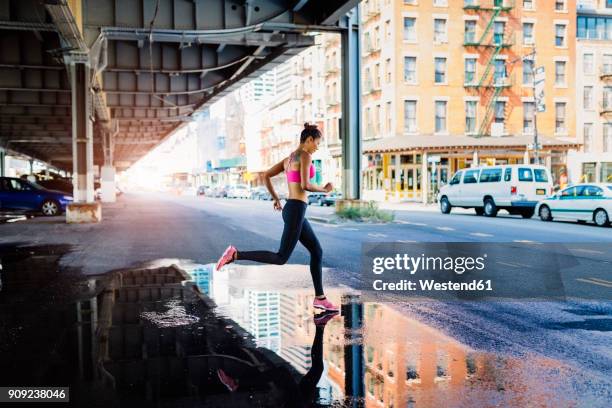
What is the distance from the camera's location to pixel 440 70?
49656mm

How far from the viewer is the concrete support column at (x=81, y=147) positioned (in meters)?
23.1

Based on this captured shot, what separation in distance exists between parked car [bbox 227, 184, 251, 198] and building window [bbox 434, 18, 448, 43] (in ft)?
87.5

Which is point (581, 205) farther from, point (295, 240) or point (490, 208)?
point (295, 240)

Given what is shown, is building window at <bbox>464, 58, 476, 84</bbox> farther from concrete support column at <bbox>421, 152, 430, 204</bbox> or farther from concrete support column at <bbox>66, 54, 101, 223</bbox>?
concrete support column at <bbox>66, 54, 101, 223</bbox>

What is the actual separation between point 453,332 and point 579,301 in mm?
2513

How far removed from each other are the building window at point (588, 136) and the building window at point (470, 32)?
12.4 metres

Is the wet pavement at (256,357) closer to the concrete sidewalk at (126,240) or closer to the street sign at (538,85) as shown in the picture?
the concrete sidewalk at (126,240)

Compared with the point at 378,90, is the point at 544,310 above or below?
below

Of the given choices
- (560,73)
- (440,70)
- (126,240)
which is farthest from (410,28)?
(126,240)

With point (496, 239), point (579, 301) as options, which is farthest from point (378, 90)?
point (579, 301)

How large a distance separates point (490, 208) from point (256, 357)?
24966 mm

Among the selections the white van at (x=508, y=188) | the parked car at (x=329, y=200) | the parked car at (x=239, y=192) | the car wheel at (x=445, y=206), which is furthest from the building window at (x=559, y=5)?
the parked car at (x=239, y=192)

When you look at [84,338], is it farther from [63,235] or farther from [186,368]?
[63,235]

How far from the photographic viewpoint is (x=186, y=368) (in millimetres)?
4855
